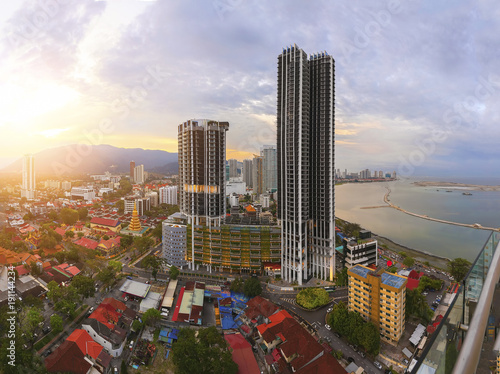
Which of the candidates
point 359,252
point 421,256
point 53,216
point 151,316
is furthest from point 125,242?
point 421,256

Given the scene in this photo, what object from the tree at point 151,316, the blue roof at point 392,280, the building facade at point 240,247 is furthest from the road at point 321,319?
the tree at point 151,316

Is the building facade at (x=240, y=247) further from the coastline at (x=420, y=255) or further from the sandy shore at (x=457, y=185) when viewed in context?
the sandy shore at (x=457, y=185)

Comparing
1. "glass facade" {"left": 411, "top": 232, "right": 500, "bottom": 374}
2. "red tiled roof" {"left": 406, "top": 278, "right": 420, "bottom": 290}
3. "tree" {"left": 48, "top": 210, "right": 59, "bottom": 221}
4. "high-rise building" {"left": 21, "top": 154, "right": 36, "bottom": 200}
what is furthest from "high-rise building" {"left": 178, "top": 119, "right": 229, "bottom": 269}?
"high-rise building" {"left": 21, "top": 154, "right": 36, "bottom": 200}

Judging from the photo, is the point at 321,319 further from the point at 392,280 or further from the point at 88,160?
the point at 88,160

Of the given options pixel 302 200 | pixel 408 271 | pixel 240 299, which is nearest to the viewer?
pixel 240 299

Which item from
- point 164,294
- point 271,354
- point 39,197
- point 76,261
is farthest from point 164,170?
point 271,354

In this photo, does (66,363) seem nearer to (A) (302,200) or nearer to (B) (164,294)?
(B) (164,294)
